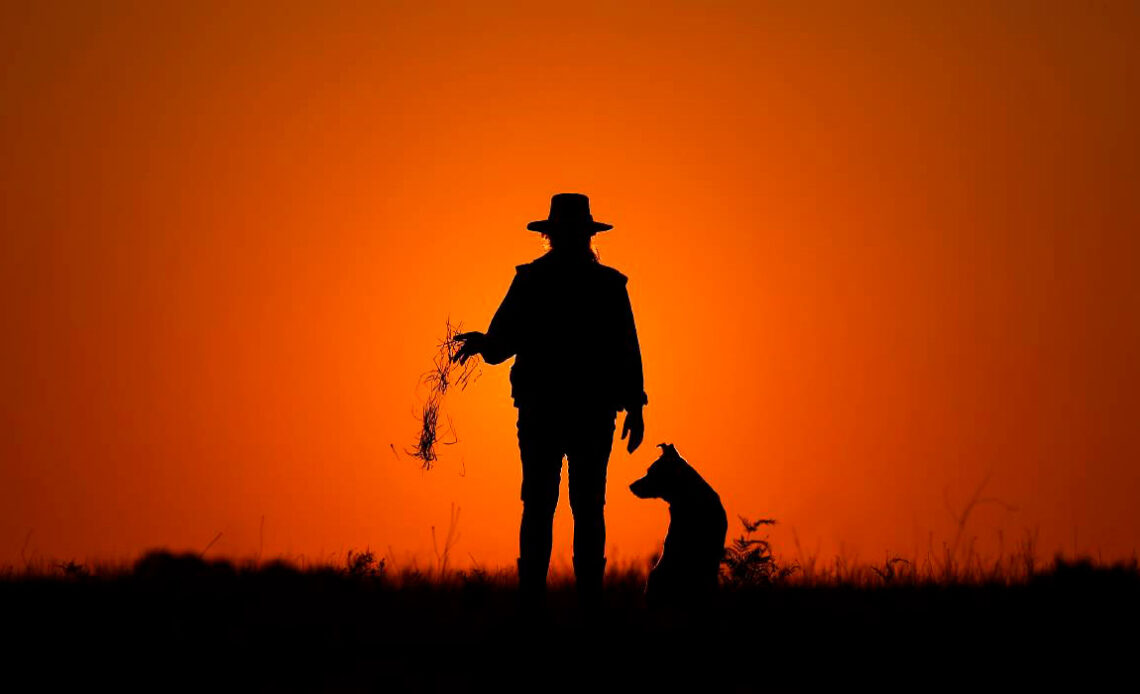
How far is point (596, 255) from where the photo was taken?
9.42 metres

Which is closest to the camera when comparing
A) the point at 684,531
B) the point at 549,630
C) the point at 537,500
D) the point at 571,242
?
the point at 549,630

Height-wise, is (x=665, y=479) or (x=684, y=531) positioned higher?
(x=665, y=479)

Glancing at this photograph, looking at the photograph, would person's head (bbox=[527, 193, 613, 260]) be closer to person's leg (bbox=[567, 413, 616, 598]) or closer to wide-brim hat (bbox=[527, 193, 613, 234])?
wide-brim hat (bbox=[527, 193, 613, 234])

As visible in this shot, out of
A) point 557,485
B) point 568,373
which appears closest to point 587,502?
point 557,485

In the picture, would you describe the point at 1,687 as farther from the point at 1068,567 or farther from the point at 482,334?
the point at 1068,567

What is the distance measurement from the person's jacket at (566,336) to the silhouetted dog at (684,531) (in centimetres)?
101

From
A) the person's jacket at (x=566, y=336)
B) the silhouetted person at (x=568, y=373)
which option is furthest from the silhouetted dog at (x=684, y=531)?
the person's jacket at (x=566, y=336)

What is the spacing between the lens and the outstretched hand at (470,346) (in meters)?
9.27

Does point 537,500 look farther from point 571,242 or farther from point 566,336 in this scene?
point 571,242

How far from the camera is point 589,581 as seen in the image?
29.5ft

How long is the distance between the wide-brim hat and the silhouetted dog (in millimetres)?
1892

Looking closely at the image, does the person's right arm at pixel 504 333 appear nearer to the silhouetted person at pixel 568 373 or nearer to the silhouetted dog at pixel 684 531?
the silhouetted person at pixel 568 373

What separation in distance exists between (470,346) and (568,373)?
0.71m

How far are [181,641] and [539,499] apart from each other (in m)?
2.34
